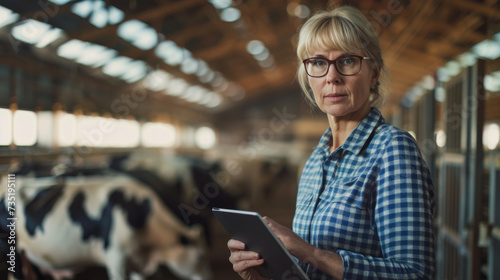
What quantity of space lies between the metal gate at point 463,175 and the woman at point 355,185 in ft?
3.71

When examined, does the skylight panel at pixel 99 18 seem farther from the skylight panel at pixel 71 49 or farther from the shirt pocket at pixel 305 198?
the shirt pocket at pixel 305 198

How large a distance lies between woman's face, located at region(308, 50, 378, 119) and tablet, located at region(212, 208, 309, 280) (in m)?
0.33

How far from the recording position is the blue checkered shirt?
2.66 feet

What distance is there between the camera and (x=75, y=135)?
445cm

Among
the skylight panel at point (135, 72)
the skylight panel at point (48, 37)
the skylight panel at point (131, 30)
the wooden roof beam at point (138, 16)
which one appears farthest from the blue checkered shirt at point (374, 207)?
the skylight panel at point (135, 72)

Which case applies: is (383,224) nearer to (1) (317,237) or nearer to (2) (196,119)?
(1) (317,237)

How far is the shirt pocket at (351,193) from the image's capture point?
88cm

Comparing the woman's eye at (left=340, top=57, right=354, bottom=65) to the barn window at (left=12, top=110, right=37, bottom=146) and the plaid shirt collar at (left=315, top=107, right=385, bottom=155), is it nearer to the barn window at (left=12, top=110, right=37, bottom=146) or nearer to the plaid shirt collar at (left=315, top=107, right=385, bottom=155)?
the plaid shirt collar at (left=315, top=107, right=385, bottom=155)

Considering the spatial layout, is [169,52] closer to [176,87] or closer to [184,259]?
[176,87]

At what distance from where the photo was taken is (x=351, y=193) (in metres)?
0.89

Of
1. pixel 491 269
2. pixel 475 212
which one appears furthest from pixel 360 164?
pixel 491 269

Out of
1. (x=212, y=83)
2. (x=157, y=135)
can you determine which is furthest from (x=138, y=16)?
(x=212, y=83)

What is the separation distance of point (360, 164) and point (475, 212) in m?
1.28

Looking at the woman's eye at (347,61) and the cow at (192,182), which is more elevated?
the woman's eye at (347,61)
